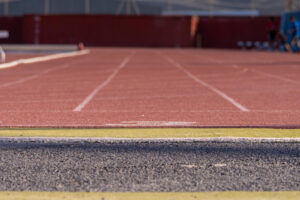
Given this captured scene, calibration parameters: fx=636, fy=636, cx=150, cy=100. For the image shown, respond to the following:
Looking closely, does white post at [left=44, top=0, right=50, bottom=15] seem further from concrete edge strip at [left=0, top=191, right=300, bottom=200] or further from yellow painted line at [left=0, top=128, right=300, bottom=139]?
concrete edge strip at [left=0, top=191, right=300, bottom=200]

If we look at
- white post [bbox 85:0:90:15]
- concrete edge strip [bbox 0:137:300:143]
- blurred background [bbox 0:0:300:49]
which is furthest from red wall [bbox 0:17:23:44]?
concrete edge strip [bbox 0:137:300:143]

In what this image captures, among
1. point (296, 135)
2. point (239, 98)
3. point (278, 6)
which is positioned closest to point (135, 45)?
point (278, 6)

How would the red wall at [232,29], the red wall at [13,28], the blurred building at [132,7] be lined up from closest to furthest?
1. the red wall at [232,29]
2. the red wall at [13,28]
3. the blurred building at [132,7]

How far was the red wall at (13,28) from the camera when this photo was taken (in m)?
57.1

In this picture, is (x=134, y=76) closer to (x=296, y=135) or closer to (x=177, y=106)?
(x=177, y=106)

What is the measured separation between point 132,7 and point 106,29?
160 inches

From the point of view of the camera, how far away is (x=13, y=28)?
189 ft

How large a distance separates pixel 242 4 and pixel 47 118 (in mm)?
52968

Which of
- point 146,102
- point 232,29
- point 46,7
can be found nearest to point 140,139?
point 146,102

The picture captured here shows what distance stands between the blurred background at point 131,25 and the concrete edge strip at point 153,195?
5194cm

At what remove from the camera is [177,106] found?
33.9 feet

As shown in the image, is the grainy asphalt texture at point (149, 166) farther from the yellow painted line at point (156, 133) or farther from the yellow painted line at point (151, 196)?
the yellow painted line at point (156, 133)

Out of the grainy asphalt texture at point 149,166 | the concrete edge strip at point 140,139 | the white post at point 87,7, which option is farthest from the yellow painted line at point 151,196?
the white post at point 87,7

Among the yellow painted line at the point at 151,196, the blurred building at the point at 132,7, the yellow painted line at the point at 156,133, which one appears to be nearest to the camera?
the yellow painted line at the point at 151,196
